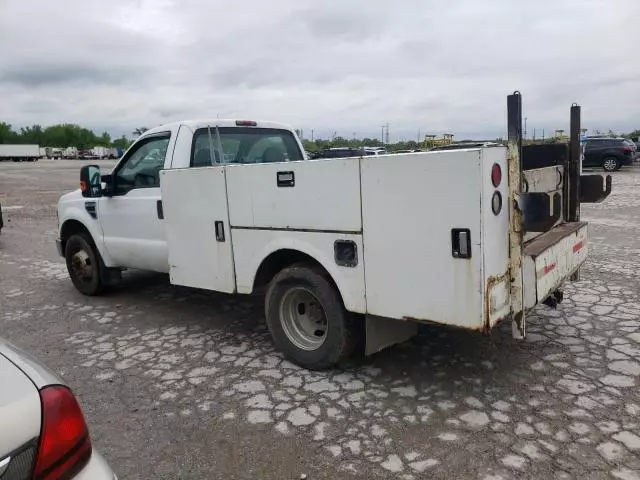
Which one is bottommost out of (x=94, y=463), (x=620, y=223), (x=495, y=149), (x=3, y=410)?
(x=620, y=223)

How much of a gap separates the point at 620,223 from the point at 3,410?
1168cm

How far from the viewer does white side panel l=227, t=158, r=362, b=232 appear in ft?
11.9

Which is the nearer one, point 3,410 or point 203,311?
point 3,410

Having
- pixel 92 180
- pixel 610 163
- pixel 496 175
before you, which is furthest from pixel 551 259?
pixel 610 163

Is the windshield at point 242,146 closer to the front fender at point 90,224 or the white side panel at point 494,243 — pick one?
the front fender at point 90,224

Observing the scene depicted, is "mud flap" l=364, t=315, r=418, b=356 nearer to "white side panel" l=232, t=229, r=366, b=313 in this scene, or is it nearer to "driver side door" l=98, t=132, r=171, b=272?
"white side panel" l=232, t=229, r=366, b=313

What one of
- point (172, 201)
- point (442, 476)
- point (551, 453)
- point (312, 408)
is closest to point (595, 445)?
point (551, 453)

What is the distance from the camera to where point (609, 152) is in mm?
26453

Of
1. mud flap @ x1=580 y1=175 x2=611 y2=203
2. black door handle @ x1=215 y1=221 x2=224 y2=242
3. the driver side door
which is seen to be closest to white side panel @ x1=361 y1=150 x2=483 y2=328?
black door handle @ x1=215 y1=221 x2=224 y2=242

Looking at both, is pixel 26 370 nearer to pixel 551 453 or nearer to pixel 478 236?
pixel 478 236

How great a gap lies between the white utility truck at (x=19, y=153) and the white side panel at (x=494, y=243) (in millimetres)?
105339

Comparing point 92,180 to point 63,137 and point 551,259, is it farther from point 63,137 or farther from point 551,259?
point 63,137

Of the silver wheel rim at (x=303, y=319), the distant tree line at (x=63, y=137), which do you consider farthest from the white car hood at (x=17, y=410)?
the distant tree line at (x=63, y=137)

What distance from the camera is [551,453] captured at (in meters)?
3.01
